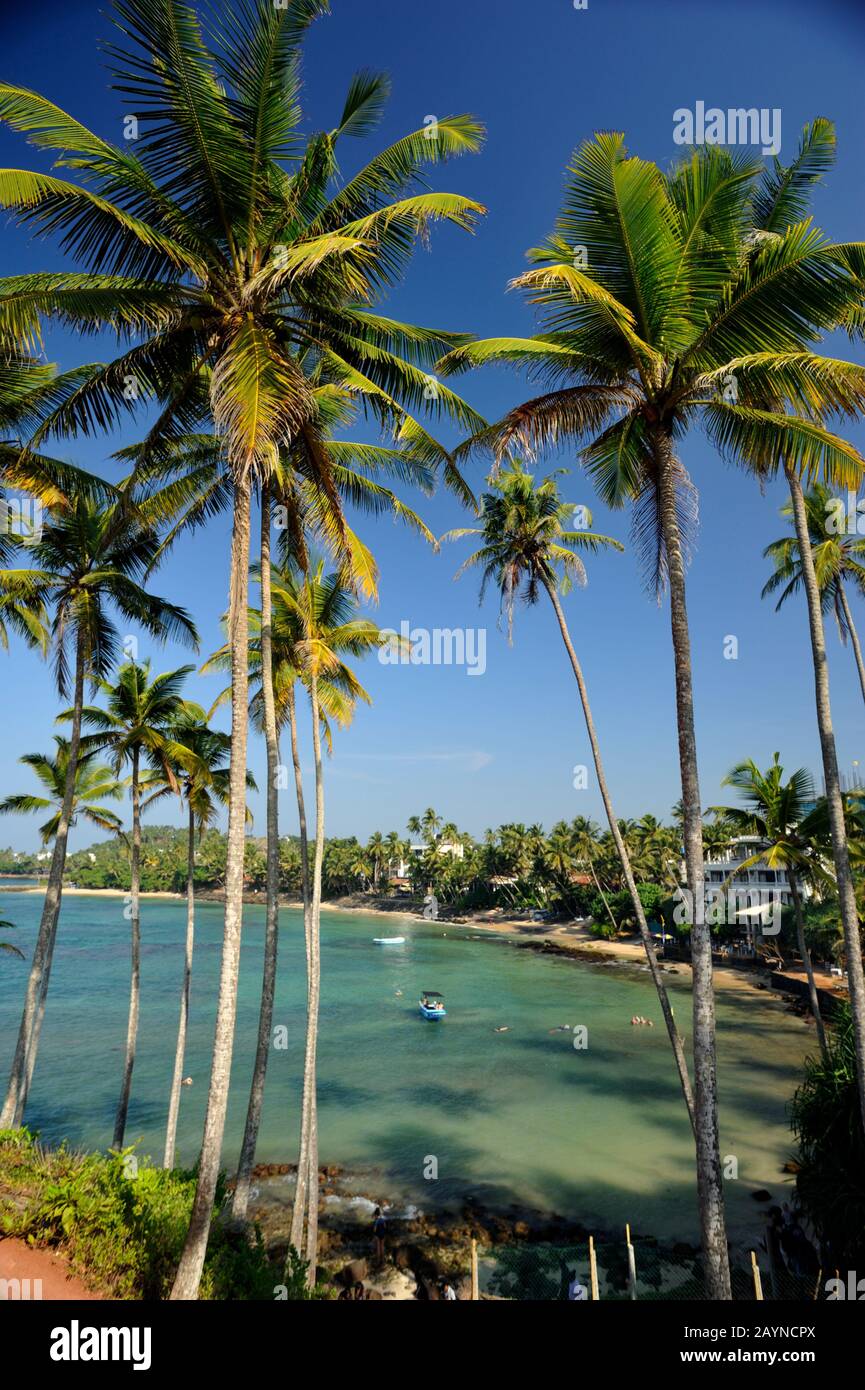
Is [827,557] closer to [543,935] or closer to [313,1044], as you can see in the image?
[313,1044]

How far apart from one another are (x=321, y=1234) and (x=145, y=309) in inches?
781

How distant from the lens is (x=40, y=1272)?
23.3ft

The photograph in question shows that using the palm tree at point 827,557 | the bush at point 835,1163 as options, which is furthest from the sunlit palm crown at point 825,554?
the bush at point 835,1163

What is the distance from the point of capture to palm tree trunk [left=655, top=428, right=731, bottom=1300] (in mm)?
7555

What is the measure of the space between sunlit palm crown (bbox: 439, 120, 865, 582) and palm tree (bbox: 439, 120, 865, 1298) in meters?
0.02

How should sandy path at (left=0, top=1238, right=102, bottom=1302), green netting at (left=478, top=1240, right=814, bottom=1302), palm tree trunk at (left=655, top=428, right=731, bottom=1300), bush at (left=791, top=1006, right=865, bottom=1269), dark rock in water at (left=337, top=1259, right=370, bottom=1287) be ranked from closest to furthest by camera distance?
sandy path at (left=0, top=1238, right=102, bottom=1302) → palm tree trunk at (left=655, top=428, right=731, bottom=1300) → bush at (left=791, top=1006, right=865, bottom=1269) → green netting at (left=478, top=1240, right=814, bottom=1302) → dark rock in water at (left=337, top=1259, right=370, bottom=1287)

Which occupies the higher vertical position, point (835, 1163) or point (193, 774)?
point (193, 774)

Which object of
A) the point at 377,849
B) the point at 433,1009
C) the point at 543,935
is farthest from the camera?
the point at 377,849

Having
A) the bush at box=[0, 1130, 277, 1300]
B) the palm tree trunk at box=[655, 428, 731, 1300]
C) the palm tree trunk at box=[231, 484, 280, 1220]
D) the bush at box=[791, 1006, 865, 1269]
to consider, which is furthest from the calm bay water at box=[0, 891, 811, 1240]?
the palm tree trunk at box=[655, 428, 731, 1300]

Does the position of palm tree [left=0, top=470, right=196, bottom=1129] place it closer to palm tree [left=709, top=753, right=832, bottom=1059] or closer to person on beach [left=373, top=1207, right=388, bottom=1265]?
person on beach [left=373, top=1207, right=388, bottom=1265]

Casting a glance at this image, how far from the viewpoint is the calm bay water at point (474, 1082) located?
20000 millimetres

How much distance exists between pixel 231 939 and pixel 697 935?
18.5 feet

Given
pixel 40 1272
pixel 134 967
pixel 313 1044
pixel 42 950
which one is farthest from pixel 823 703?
pixel 134 967
